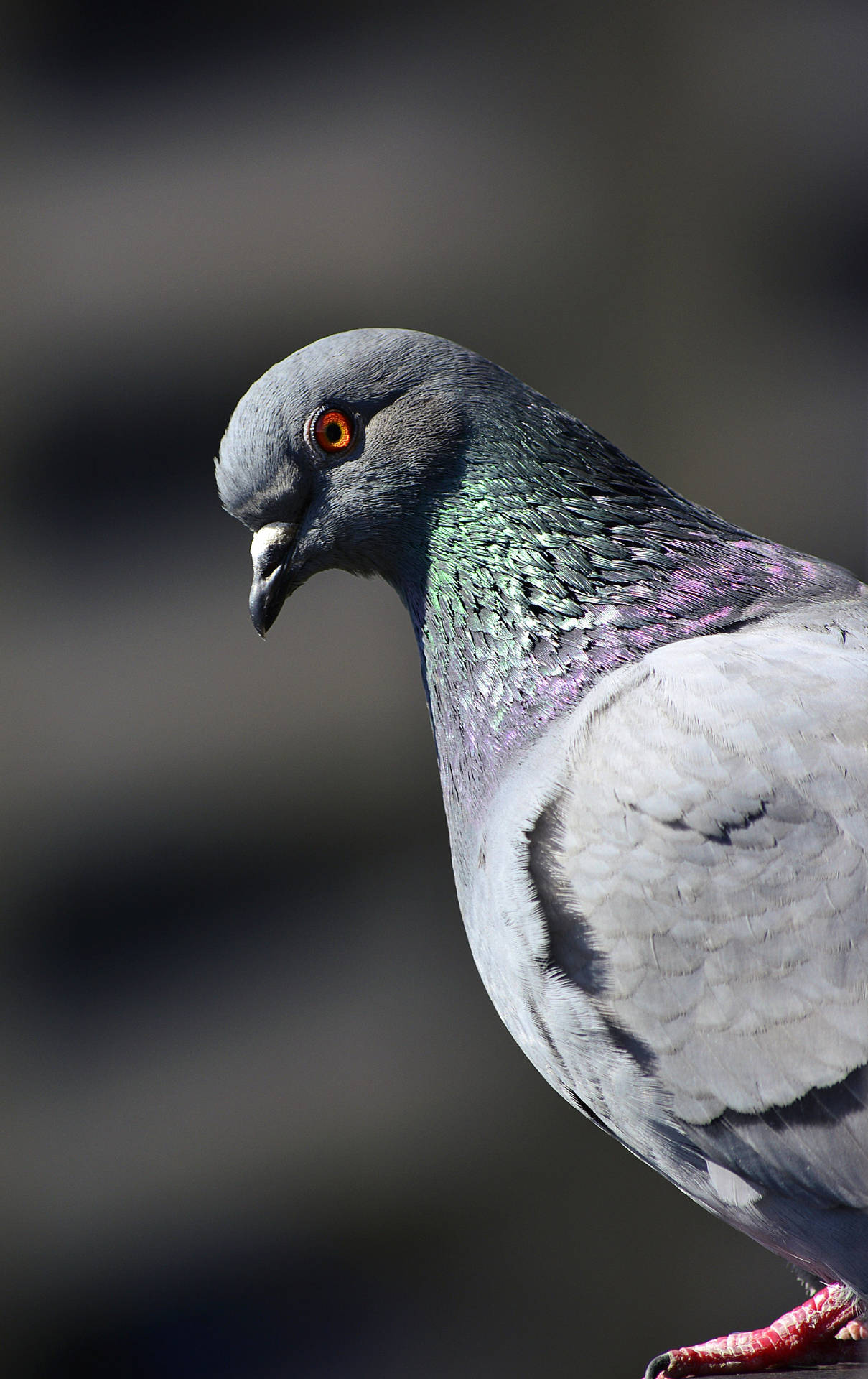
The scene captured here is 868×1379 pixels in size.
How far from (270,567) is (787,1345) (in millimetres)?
1047

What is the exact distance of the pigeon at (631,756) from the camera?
113 cm

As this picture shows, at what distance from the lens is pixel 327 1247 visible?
341cm

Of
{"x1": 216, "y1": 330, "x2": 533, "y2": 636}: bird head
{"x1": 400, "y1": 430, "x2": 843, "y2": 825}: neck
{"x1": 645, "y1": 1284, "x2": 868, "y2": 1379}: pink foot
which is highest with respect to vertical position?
{"x1": 216, "y1": 330, "x2": 533, "y2": 636}: bird head

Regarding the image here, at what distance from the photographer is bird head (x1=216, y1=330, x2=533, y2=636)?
4.35ft

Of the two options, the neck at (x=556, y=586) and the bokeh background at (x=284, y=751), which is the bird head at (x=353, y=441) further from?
the bokeh background at (x=284, y=751)

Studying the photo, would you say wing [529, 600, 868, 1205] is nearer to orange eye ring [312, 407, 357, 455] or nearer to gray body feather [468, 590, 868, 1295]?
gray body feather [468, 590, 868, 1295]

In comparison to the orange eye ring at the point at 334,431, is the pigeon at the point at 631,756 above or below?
below

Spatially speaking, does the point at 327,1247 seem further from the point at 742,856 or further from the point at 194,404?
the point at 742,856

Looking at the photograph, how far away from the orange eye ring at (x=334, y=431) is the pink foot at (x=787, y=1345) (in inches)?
40.1

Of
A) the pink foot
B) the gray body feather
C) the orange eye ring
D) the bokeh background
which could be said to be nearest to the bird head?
the orange eye ring

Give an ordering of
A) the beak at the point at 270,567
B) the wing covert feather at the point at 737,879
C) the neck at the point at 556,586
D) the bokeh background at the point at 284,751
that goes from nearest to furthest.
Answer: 1. the wing covert feather at the point at 737,879
2. the neck at the point at 556,586
3. the beak at the point at 270,567
4. the bokeh background at the point at 284,751

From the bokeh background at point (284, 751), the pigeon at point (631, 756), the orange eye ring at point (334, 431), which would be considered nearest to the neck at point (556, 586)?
the pigeon at point (631, 756)

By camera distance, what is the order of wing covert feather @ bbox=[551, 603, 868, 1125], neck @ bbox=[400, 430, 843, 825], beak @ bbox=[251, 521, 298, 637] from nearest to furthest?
wing covert feather @ bbox=[551, 603, 868, 1125] → neck @ bbox=[400, 430, 843, 825] → beak @ bbox=[251, 521, 298, 637]

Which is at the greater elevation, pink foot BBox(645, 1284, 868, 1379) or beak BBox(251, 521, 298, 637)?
beak BBox(251, 521, 298, 637)
